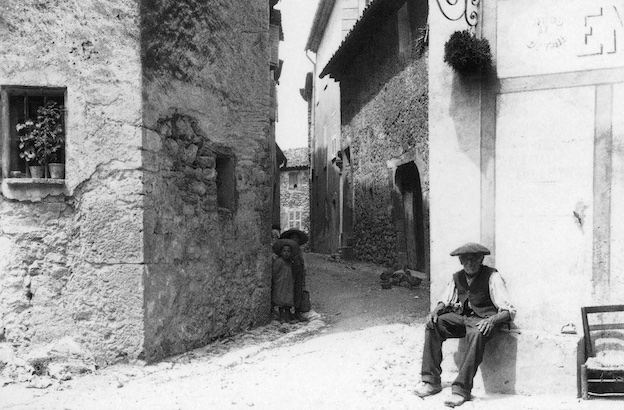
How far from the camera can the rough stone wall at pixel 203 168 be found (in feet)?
21.5

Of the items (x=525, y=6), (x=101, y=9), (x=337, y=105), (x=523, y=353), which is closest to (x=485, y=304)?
(x=523, y=353)

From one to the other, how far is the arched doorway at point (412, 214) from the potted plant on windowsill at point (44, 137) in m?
7.89

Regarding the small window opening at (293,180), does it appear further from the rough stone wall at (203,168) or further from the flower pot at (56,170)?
the flower pot at (56,170)

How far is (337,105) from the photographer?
22.0 m

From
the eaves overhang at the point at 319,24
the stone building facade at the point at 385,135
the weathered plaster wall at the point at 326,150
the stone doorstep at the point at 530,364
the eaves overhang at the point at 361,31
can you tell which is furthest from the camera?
the eaves overhang at the point at 319,24

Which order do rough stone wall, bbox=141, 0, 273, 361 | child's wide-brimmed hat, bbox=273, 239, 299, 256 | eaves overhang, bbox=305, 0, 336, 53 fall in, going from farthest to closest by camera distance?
eaves overhang, bbox=305, 0, 336, 53, child's wide-brimmed hat, bbox=273, 239, 299, 256, rough stone wall, bbox=141, 0, 273, 361

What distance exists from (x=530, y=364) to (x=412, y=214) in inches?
338

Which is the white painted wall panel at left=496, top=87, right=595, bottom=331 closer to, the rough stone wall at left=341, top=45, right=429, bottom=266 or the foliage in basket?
the foliage in basket

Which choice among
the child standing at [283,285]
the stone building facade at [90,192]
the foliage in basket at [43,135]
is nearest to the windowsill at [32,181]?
the stone building facade at [90,192]

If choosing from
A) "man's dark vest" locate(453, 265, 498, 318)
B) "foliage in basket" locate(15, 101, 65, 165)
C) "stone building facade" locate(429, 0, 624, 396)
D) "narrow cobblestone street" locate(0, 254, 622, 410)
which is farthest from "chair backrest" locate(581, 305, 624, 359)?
"foliage in basket" locate(15, 101, 65, 165)

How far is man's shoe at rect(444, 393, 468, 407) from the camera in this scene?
480cm

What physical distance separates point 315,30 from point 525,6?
72.4 feet

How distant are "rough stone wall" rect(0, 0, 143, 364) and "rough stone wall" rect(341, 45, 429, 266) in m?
6.67

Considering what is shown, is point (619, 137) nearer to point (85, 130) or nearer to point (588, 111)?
point (588, 111)
